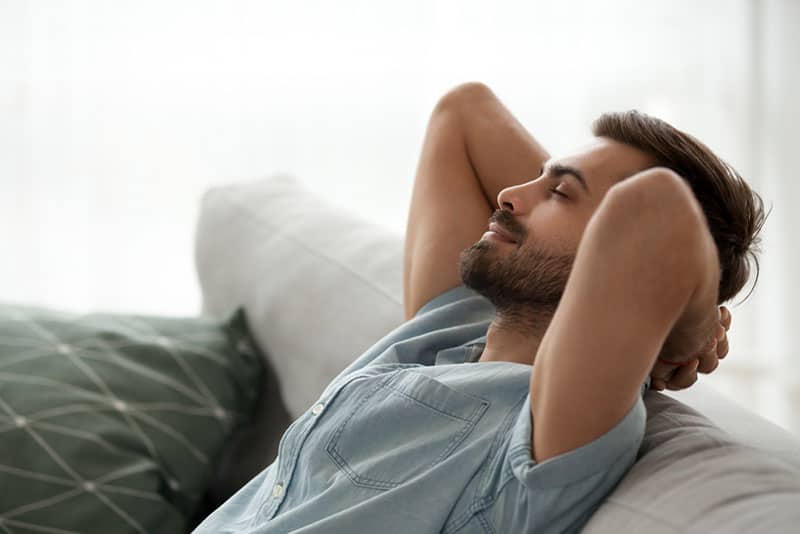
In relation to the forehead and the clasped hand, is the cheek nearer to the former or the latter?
the forehead

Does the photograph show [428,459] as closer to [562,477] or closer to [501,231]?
[562,477]

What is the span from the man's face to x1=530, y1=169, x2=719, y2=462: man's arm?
25 cm

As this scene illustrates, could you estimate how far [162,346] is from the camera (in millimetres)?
1773

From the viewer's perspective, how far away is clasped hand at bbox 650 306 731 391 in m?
1.14

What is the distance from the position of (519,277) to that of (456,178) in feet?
1.28

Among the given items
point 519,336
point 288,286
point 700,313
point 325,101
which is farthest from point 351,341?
point 325,101

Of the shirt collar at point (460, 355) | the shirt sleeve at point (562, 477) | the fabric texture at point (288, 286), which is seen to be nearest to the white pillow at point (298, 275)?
the fabric texture at point (288, 286)

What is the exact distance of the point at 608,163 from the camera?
1.22 m

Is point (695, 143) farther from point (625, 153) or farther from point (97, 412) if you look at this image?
point (97, 412)

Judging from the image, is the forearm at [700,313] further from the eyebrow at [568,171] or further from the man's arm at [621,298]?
the eyebrow at [568,171]

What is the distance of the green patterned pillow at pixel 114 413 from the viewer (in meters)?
1.58

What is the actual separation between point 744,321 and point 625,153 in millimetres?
1816

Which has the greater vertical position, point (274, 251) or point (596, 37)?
point (596, 37)

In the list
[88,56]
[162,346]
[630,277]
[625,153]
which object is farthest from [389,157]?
[630,277]
